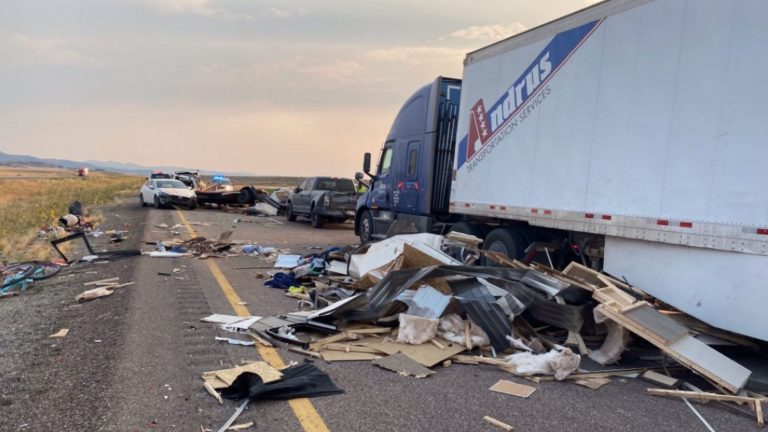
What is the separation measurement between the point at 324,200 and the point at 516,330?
618 inches

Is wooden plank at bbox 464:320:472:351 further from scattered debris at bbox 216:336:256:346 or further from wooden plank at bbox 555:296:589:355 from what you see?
scattered debris at bbox 216:336:256:346

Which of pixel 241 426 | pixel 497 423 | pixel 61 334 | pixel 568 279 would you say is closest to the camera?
pixel 241 426

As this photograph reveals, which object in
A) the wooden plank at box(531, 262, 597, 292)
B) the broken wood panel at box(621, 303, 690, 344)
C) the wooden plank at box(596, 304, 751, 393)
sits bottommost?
the wooden plank at box(596, 304, 751, 393)

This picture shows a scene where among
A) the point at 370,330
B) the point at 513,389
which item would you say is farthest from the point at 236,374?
the point at 513,389

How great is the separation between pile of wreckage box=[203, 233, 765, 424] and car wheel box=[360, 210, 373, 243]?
7.79 m

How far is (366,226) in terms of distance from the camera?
50.9 feet

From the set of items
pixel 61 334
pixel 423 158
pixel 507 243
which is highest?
pixel 423 158

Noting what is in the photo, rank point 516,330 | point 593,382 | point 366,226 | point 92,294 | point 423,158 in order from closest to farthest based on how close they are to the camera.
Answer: point 593,382 → point 516,330 → point 92,294 → point 423,158 → point 366,226

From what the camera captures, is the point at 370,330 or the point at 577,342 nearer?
the point at 577,342

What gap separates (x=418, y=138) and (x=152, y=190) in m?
20.3

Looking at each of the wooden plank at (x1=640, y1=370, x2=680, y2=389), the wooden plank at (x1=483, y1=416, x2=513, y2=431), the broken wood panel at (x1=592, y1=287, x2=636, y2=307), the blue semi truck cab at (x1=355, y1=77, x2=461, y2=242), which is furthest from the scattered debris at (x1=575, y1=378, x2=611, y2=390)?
the blue semi truck cab at (x1=355, y1=77, x2=461, y2=242)

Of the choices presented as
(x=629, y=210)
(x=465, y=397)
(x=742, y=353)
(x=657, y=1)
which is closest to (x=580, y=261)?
(x=629, y=210)

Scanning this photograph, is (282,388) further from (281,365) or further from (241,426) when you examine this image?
(281,365)

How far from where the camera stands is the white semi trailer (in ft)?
17.9
